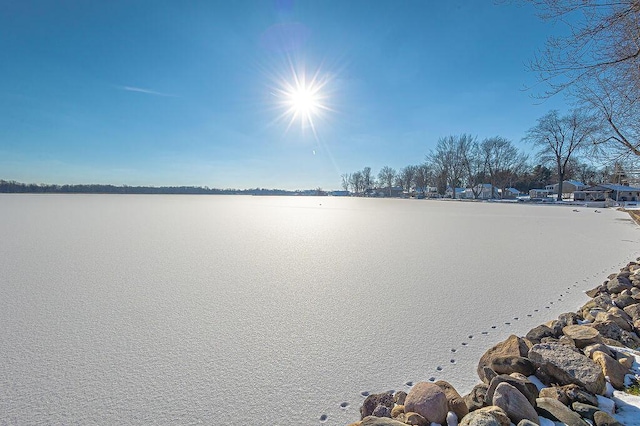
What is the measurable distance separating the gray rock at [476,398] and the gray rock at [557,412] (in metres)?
0.28

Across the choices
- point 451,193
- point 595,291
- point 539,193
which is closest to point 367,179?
point 451,193

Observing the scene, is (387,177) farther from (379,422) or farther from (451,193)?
(379,422)

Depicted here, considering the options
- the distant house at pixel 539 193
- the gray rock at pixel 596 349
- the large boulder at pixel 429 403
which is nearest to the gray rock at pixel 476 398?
the large boulder at pixel 429 403

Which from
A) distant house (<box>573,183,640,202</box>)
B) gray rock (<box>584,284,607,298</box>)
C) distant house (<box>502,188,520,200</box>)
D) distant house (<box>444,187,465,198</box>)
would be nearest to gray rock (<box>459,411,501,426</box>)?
gray rock (<box>584,284,607,298</box>)

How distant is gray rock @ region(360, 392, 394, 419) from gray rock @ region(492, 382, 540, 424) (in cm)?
59

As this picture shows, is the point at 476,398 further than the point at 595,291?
No

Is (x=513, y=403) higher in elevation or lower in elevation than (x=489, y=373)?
higher

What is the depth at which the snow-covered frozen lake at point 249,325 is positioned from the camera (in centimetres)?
196

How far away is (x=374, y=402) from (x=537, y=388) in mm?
1071

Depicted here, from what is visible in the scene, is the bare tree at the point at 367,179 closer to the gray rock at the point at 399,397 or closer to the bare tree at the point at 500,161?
the bare tree at the point at 500,161

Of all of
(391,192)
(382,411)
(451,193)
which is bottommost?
(382,411)

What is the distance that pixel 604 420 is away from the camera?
1557 millimetres

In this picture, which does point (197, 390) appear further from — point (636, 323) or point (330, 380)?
point (636, 323)

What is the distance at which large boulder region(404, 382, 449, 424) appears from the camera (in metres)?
1.67
